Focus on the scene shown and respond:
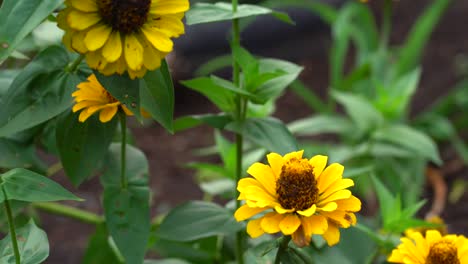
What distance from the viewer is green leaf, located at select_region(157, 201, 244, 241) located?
1.20 meters

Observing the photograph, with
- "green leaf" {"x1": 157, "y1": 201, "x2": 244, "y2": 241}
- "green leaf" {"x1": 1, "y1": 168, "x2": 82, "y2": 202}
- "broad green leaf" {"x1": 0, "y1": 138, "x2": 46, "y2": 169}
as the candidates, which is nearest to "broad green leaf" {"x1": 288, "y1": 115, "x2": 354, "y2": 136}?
"green leaf" {"x1": 157, "y1": 201, "x2": 244, "y2": 241}

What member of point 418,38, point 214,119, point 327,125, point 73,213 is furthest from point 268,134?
point 418,38

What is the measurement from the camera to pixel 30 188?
904mm

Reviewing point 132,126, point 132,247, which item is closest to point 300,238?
point 132,247

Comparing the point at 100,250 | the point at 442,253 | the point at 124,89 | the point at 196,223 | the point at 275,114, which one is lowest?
the point at 275,114

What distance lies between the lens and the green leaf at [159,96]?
39.9 inches

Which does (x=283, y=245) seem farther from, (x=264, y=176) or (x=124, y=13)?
(x=124, y=13)

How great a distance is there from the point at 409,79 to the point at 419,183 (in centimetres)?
34

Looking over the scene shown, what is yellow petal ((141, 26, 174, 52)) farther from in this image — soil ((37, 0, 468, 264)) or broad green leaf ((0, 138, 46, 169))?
soil ((37, 0, 468, 264))

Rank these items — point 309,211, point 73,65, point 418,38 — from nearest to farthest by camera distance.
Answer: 1. point 309,211
2. point 73,65
3. point 418,38

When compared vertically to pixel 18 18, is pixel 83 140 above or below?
below

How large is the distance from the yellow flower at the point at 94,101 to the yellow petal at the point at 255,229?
0.84ft

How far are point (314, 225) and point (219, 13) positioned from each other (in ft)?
1.29

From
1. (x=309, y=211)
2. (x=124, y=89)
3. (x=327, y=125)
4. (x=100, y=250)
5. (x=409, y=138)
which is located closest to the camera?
(x=309, y=211)
